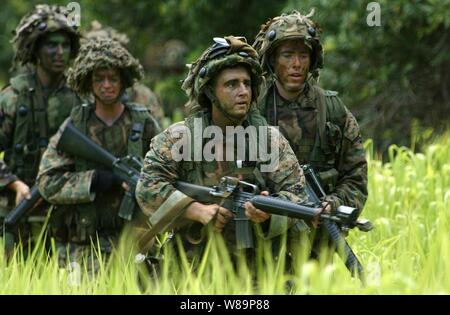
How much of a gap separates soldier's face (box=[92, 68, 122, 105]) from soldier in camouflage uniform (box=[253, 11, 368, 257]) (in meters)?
1.21

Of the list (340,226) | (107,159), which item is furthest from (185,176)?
(107,159)

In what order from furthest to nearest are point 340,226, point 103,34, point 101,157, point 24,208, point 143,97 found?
point 103,34, point 143,97, point 24,208, point 101,157, point 340,226

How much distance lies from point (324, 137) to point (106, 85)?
1596 mm

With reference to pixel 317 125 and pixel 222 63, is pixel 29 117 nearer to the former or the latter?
pixel 317 125

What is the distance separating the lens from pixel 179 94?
639 inches

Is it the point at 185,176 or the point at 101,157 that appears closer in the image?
the point at 185,176

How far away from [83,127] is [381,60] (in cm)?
526

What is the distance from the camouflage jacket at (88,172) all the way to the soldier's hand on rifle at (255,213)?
2.07m

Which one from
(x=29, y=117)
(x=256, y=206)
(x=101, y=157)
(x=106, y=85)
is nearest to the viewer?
(x=256, y=206)

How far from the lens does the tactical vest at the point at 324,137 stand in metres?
7.45

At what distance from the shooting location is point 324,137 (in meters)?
7.46

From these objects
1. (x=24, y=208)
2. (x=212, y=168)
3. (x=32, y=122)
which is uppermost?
(x=32, y=122)

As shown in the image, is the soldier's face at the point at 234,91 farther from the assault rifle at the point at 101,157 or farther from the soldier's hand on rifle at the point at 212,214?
the assault rifle at the point at 101,157
